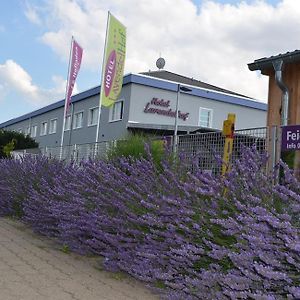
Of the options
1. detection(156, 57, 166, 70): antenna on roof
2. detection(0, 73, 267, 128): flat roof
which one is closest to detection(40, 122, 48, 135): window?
detection(0, 73, 267, 128): flat roof

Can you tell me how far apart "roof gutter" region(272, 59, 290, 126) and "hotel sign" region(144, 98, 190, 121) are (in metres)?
21.7

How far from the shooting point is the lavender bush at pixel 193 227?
3715 millimetres

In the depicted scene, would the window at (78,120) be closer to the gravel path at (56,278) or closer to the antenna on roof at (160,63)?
the antenna on roof at (160,63)

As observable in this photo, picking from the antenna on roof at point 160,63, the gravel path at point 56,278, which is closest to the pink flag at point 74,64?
the gravel path at point 56,278

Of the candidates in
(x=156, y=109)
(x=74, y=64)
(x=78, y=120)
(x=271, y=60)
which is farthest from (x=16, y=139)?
(x=271, y=60)

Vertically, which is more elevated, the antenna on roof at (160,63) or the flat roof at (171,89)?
the antenna on roof at (160,63)

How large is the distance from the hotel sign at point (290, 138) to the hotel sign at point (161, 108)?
24.4 meters

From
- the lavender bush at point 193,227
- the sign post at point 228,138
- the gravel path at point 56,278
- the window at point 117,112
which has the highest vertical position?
the window at point 117,112

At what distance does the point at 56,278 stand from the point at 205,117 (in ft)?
94.1

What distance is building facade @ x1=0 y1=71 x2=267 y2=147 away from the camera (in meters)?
30.0

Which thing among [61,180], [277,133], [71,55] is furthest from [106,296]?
[71,55]

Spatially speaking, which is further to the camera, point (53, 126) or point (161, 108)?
point (53, 126)

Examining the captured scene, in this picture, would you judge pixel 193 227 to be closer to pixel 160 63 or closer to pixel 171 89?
pixel 171 89

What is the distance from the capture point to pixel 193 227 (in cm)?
472
